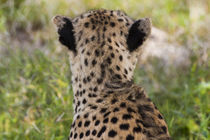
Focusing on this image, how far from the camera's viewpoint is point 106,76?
2.77 metres

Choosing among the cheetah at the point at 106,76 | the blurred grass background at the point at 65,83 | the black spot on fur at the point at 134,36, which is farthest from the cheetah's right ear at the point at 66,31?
the blurred grass background at the point at 65,83

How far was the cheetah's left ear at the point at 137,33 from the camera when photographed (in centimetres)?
289

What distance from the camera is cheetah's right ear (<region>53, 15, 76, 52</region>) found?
2.92 metres

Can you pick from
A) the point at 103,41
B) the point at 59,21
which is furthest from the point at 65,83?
the point at 103,41

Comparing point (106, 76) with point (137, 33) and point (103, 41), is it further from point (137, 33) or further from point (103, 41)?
point (137, 33)

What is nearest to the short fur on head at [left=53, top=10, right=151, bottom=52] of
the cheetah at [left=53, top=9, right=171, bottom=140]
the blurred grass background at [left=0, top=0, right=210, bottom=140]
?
the cheetah at [left=53, top=9, right=171, bottom=140]

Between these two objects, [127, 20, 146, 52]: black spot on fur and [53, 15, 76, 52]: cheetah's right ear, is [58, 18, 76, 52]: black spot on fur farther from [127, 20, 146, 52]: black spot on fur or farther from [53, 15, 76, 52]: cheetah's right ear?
[127, 20, 146, 52]: black spot on fur

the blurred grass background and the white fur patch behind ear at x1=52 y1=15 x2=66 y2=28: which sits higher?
the white fur patch behind ear at x1=52 y1=15 x2=66 y2=28

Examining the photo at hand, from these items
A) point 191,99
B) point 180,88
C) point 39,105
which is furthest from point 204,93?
point 39,105

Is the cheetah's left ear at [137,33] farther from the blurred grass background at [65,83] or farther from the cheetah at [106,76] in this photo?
the blurred grass background at [65,83]

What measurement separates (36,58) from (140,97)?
8.59ft

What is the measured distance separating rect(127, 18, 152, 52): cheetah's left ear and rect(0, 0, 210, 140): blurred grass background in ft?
2.82

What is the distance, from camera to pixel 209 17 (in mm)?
6035

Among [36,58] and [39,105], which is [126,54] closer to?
[39,105]
